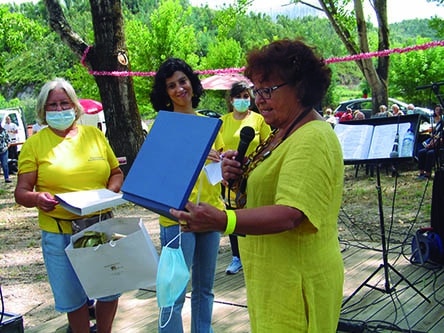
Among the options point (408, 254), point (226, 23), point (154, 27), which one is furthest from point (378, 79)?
point (154, 27)

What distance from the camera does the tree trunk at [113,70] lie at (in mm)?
9164

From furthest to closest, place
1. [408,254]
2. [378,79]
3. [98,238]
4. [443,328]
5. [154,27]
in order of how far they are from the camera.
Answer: [154,27]
[378,79]
[408,254]
[443,328]
[98,238]

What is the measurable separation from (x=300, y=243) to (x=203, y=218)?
400 mm

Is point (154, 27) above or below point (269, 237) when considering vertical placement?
above

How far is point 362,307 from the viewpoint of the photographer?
4145 mm

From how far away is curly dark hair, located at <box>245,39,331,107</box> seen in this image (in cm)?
188

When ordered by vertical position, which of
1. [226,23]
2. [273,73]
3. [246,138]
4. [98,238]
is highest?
[226,23]

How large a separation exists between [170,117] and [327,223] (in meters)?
0.75

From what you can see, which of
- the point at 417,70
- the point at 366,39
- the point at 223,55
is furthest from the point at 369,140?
the point at 223,55

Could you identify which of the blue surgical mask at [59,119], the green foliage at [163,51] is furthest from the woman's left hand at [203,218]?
the green foliage at [163,51]

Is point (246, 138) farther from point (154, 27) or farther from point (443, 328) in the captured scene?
point (154, 27)

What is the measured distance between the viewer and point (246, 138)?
2203mm

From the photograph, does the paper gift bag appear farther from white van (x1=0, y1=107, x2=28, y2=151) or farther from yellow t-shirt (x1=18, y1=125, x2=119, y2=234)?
white van (x1=0, y1=107, x2=28, y2=151)

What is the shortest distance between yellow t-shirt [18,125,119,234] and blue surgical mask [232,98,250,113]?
1.89 metres
